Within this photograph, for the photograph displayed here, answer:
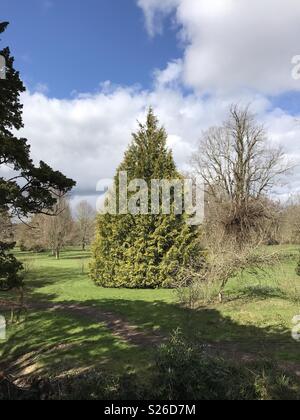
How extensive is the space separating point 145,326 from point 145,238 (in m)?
8.91

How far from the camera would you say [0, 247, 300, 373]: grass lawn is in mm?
11320

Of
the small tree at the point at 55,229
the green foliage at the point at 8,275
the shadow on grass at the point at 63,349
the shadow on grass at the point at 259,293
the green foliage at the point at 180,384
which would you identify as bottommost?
the shadow on grass at the point at 63,349

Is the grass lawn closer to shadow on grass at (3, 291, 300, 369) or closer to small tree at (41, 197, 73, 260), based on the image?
Result: shadow on grass at (3, 291, 300, 369)

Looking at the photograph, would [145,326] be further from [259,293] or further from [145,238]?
[145,238]

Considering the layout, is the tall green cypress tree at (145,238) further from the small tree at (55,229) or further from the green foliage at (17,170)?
the small tree at (55,229)

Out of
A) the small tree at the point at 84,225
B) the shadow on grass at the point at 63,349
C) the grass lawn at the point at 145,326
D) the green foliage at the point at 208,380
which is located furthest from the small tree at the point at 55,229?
the green foliage at the point at 208,380

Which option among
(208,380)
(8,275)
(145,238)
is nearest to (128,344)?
(8,275)

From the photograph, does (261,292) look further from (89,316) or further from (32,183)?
(32,183)

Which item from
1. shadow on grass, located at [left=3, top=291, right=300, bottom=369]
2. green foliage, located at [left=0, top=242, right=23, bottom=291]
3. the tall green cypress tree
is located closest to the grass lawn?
shadow on grass, located at [left=3, top=291, right=300, bottom=369]

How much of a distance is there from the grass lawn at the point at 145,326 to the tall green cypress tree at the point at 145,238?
60.5 inches

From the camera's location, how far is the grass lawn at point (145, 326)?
1132 centimetres

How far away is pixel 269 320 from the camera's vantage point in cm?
1412

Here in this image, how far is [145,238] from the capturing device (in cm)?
2298

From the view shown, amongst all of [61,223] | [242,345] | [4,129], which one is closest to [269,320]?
[242,345]
